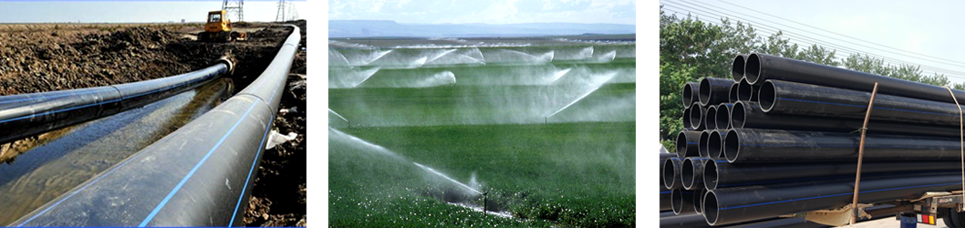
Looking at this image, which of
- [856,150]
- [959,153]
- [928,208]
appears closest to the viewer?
[856,150]

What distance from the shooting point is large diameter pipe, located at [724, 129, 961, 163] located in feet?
12.3

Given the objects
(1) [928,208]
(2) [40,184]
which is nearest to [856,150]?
(1) [928,208]

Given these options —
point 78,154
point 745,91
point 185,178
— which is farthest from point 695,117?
point 78,154

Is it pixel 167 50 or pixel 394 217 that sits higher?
pixel 167 50

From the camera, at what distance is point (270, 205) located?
12.0 feet

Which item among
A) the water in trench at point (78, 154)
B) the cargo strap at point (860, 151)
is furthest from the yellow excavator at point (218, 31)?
the cargo strap at point (860, 151)

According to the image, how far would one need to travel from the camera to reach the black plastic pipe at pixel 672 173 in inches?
167

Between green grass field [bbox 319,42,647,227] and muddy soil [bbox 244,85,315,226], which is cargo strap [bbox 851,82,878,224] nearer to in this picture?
green grass field [bbox 319,42,647,227]

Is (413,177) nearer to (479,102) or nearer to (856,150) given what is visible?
(479,102)

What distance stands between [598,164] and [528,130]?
1420mm

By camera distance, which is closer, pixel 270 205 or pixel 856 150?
pixel 270 205

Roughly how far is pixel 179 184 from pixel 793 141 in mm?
3980

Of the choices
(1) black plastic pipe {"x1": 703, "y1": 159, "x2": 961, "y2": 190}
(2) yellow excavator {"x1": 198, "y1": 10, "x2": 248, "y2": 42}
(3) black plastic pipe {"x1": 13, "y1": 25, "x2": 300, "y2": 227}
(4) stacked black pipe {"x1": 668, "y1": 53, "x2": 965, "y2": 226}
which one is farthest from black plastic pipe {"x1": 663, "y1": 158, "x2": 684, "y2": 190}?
(2) yellow excavator {"x1": 198, "y1": 10, "x2": 248, "y2": 42}

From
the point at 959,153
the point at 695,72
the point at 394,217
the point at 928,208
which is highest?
the point at 695,72
